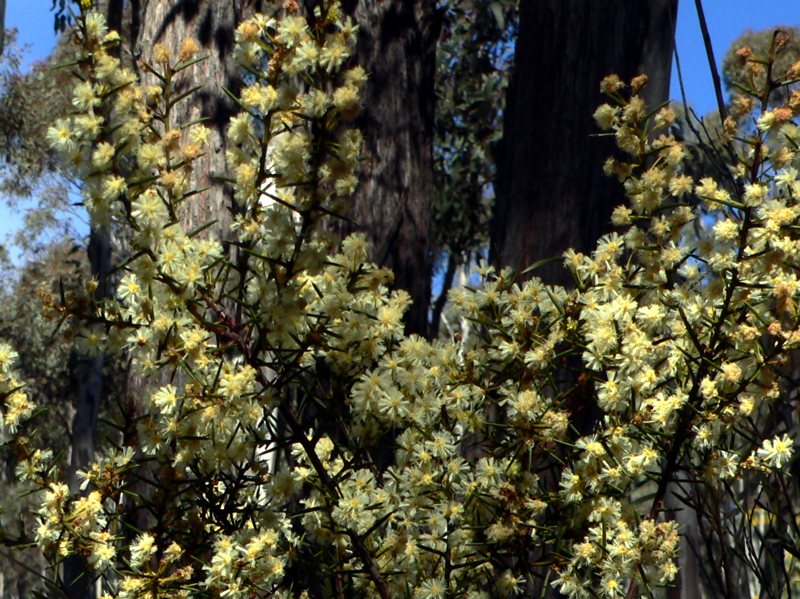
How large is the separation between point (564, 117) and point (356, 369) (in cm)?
201

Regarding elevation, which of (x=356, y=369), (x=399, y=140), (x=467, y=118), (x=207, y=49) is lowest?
(x=356, y=369)

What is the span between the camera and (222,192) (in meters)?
3.72

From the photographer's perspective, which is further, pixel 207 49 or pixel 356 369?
pixel 207 49

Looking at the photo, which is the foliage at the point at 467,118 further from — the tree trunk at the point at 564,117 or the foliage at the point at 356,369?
the foliage at the point at 356,369

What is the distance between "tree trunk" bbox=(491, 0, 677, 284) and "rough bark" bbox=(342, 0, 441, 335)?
288 mm

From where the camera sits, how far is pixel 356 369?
2154 millimetres

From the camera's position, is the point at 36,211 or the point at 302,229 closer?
the point at 302,229

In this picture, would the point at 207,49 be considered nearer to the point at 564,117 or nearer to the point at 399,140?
the point at 399,140

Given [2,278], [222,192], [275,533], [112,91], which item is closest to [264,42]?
[112,91]

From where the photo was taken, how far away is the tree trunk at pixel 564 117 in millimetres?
3861

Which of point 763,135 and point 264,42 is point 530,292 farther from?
point 264,42

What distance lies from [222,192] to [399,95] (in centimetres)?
69

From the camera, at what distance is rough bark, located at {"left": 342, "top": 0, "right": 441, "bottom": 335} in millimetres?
3768

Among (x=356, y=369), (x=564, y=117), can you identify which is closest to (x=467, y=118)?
(x=564, y=117)
